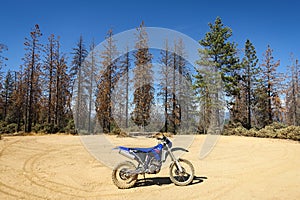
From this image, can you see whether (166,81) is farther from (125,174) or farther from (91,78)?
(125,174)

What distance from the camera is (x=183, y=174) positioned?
4602mm

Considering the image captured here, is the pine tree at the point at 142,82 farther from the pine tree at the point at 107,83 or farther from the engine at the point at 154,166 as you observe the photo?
the engine at the point at 154,166

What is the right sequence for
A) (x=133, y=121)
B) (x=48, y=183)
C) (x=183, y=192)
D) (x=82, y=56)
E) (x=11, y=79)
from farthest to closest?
1. (x=11, y=79)
2. (x=82, y=56)
3. (x=133, y=121)
4. (x=48, y=183)
5. (x=183, y=192)

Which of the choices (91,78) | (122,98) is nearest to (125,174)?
(122,98)

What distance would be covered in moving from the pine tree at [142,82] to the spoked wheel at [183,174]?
528 inches

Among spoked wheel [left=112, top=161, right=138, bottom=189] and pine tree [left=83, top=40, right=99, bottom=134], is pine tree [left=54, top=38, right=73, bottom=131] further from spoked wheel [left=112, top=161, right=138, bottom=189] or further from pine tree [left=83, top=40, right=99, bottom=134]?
spoked wheel [left=112, top=161, right=138, bottom=189]

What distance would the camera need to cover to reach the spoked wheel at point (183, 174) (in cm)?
456

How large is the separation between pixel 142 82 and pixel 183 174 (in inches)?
586

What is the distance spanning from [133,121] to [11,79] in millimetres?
31521

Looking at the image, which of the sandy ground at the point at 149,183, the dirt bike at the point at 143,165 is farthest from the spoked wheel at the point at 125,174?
the sandy ground at the point at 149,183

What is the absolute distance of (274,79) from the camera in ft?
77.3

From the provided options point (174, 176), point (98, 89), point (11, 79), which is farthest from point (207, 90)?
point (11, 79)

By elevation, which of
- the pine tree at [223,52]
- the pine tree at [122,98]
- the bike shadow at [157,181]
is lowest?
the bike shadow at [157,181]

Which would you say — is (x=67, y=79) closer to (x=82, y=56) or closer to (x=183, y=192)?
(x=82, y=56)
